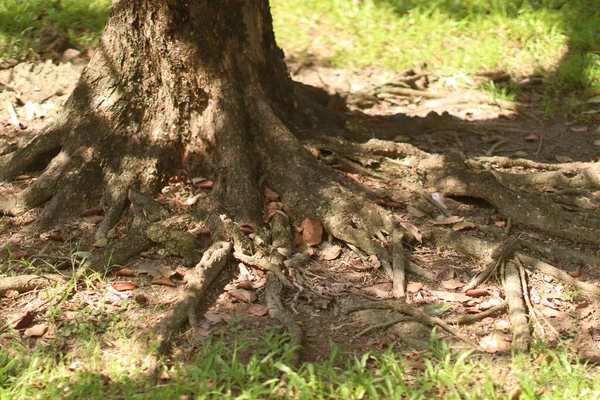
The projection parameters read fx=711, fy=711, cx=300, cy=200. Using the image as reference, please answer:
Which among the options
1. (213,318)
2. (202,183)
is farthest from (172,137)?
(213,318)

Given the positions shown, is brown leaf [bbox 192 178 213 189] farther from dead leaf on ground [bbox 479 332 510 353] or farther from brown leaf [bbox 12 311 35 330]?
dead leaf on ground [bbox 479 332 510 353]

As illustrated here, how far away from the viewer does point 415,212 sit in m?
4.41

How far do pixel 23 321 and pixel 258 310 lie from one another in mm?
1103

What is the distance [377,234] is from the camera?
4078 mm

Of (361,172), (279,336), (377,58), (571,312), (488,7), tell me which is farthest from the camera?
(488,7)

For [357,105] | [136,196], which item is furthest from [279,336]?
[357,105]

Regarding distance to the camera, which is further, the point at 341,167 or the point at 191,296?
the point at 341,167

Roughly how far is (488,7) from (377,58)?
1680 millimetres

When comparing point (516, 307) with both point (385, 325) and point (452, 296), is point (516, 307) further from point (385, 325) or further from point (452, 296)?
point (385, 325)

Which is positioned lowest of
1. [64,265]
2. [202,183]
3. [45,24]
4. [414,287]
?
[414,287]

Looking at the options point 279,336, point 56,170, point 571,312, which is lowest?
point 571,312

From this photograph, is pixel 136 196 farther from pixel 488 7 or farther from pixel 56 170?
pixel 488 7

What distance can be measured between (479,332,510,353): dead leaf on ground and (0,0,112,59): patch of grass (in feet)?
16.6

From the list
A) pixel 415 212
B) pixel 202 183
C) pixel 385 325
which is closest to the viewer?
pixel 385 325
